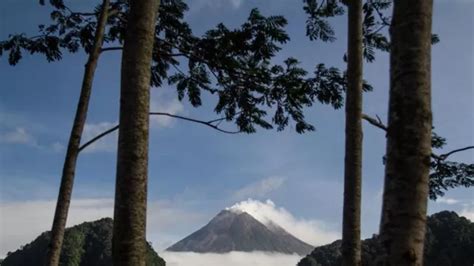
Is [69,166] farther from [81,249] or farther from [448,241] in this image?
[81,249]

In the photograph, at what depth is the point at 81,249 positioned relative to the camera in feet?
354

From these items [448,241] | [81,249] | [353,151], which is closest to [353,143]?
[353,151]

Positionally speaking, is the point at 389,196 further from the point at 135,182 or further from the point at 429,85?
the point at 135,182

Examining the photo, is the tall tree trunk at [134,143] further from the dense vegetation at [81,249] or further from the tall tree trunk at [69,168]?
the dense vegetation at [81,249]

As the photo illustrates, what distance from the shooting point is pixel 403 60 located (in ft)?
12.9

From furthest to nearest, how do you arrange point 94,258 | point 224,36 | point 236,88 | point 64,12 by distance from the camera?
point 94,258
point 64,12
point 236,88
point 224,36

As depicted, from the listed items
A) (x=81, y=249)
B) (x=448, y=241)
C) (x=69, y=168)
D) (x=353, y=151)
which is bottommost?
(x=69, y=168)

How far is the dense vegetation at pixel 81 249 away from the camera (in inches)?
4112

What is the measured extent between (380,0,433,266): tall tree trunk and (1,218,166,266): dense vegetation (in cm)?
10319

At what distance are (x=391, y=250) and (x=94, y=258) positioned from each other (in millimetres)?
113191

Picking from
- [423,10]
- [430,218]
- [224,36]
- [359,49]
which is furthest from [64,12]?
[430,218]

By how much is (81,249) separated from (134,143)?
110 metres

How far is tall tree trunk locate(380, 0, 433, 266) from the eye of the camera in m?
3.66

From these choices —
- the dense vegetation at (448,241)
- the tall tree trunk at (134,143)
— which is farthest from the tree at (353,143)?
the dense vegetation at (448,241)
